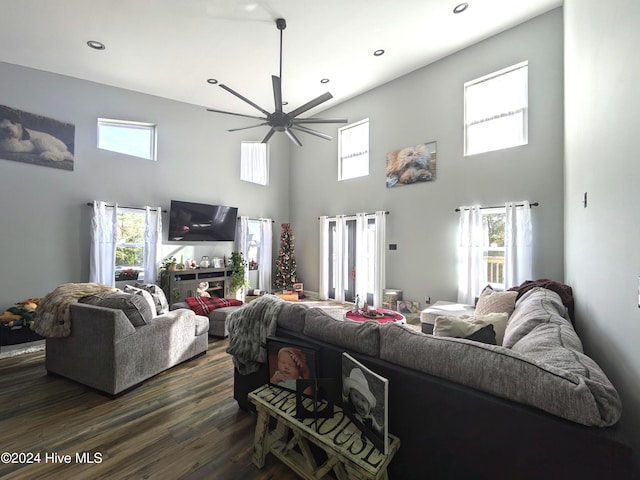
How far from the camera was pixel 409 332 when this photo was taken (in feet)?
4.91

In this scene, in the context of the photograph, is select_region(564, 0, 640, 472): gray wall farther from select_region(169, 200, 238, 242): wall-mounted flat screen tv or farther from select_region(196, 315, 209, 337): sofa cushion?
select_region(169, 200, 238, 242): wall-mounted flat screen tv

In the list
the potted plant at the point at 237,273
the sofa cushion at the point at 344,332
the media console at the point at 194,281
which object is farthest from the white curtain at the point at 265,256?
the sofa cushion at the point at 344,332

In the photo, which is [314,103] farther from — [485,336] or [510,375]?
[510,375]

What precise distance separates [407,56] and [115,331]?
5759 millimetres

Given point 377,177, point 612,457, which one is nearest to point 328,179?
point 377,177

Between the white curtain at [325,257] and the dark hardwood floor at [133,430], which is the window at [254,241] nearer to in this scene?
the white curtain at [325,257]

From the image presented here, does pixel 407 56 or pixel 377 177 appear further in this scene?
pixel 377 177

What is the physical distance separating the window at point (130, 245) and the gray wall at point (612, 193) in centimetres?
633

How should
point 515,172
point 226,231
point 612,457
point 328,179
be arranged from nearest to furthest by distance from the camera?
1. point 612,457
2. point 515,172
3. point 226,231
4. point 328,179

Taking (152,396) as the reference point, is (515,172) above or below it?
above

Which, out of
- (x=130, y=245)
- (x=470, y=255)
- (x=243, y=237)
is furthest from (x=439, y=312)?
(x=130, y=245)

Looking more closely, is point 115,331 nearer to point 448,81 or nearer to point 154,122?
point 154,122

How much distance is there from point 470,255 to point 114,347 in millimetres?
4873

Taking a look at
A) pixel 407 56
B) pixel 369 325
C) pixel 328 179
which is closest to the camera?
pixel 369 325
